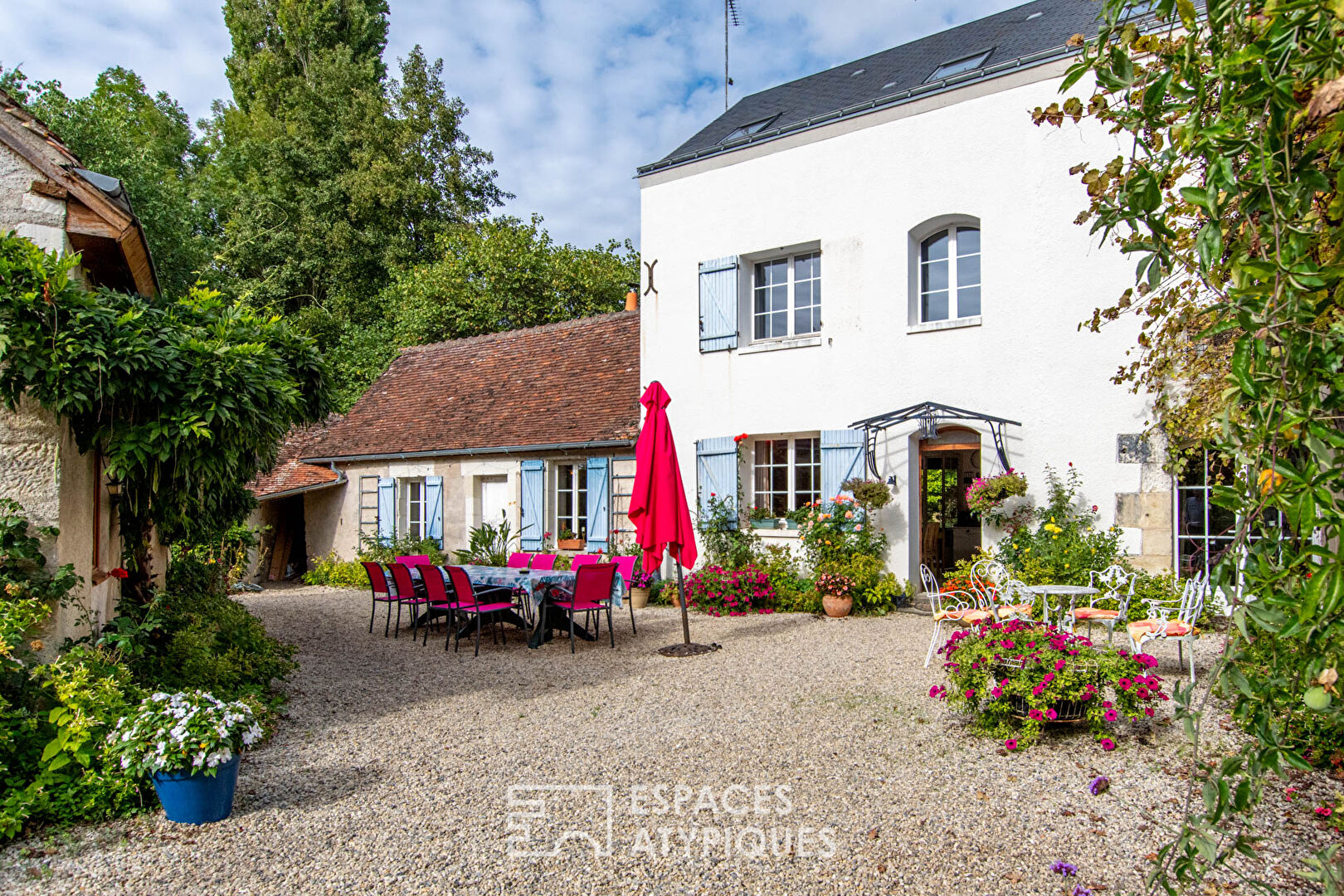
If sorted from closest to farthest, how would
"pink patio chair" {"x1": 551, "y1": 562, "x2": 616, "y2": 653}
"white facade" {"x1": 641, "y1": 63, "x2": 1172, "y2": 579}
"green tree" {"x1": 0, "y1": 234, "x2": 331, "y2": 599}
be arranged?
"green tree" {"x1": 0, "y1": 234, "x2": 331, "y2": 599} → "pink patio chair" {"x1": 551, "y1": 562, "x2": 616, "y2": 653} → "white facade" {"x1": 641, "y1": 63, "x2": 1172, "y2": 579}

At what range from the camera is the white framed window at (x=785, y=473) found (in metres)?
11.0

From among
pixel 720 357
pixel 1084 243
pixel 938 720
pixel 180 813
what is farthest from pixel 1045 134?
pixel 180 813

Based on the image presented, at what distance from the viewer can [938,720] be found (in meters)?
5.47

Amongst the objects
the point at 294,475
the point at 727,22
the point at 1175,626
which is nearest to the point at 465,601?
the point at 1175,626

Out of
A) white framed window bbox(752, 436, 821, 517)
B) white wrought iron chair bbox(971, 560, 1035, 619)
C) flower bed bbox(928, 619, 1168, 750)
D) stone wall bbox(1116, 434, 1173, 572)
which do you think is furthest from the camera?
white framed window bbox(752, 436, 821, 517)

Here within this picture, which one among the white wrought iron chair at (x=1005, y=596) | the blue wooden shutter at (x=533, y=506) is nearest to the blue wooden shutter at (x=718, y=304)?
the blue wooden shutter at (x=533, y=506)

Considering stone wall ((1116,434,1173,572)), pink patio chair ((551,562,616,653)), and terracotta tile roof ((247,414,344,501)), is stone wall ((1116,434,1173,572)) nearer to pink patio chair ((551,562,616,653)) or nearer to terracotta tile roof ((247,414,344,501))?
pink patio chair ((551,562,616,653))

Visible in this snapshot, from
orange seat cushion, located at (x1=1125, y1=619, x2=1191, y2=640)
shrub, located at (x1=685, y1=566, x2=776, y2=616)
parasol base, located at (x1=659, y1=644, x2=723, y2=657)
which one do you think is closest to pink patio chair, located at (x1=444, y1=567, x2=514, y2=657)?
parasol base, located at (x1=659, y1=644, x2=723, y2=657)

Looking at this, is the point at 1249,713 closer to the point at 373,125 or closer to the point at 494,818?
the point at 494,818

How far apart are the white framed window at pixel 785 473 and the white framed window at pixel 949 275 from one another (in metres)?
2.21

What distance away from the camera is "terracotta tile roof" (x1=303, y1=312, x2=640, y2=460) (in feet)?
43.8

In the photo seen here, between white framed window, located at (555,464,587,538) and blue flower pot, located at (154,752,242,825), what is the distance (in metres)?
9.18

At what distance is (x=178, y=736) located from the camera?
3891 millimetres

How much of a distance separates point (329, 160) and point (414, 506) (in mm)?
14929
